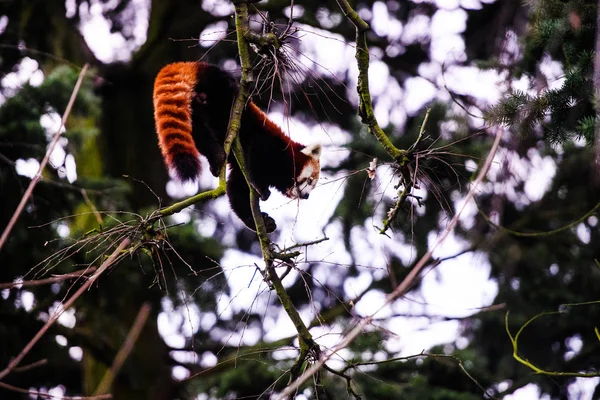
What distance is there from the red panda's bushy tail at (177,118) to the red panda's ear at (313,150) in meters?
1.20

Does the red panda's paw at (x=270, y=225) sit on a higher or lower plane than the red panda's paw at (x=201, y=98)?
lower

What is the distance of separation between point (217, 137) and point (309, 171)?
2.93 feet

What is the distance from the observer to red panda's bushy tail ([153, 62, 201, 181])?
322 cm

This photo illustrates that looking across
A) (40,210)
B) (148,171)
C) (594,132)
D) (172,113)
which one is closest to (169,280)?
(40,210)

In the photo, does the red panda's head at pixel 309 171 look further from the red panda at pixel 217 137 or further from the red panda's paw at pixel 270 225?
the red panda's paw at pixel 270 225

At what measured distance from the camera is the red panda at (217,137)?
335 centimetres

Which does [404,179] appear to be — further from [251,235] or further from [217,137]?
[251,235]

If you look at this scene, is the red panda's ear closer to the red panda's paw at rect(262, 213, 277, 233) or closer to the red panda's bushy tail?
the red panda's paw at rect(262, 213, 277, 233)

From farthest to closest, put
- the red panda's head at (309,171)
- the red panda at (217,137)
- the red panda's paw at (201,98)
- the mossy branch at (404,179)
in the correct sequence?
the red panda's head at (309,171) < the red panda's paw at (201,98) < the red panda at (217,137) < the mossy branch at (404,179)

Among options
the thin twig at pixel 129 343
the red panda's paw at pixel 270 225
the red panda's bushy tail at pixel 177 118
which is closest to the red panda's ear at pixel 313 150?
the red panda's paw at pixel 270 225

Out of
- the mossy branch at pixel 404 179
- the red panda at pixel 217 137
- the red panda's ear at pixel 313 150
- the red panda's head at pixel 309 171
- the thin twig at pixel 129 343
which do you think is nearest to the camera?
the thin twig at pixel 129 343

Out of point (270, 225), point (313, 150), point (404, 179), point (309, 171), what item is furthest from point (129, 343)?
point (313, 150)

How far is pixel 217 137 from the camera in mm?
4086

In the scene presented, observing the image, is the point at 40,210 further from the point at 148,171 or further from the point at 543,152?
the point at 543,152
